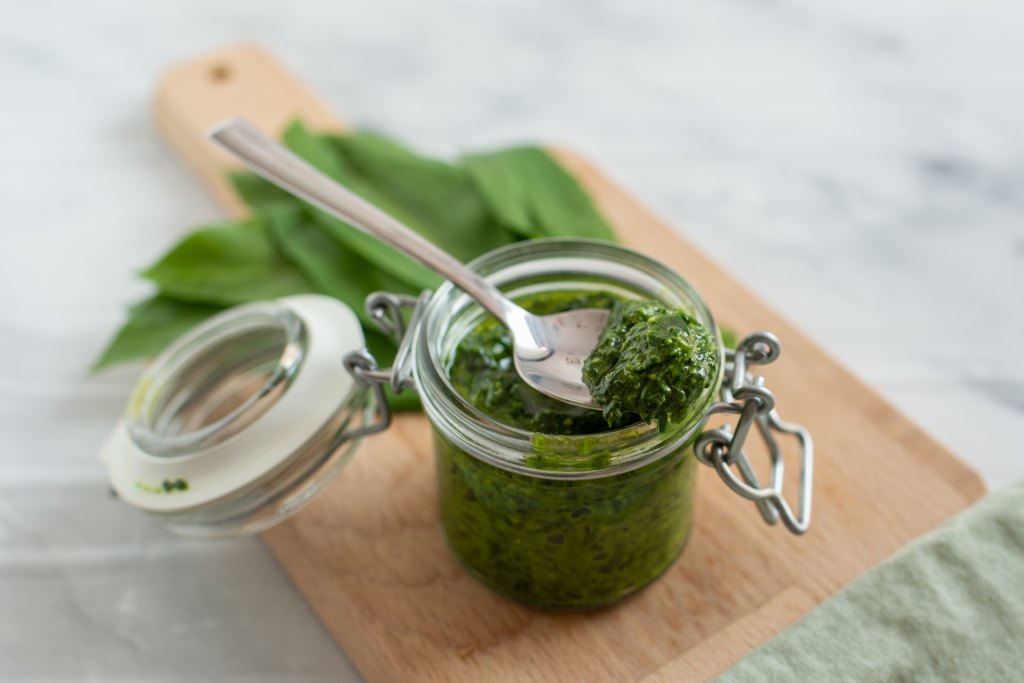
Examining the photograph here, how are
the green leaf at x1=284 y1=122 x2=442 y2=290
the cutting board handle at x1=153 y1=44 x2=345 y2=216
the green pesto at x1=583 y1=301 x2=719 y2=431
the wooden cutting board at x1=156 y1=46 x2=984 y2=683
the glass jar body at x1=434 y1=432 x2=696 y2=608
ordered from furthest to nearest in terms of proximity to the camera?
the cutting board handle at x1=153 y1=44 x2=345 y2=216
the green leaf at x1=284 y1=122 x2=442 y2=290
the wooden cutting board at x1=156 y1=46 x2=984 y2=683
the glass jar body at x1=434 y1=432 x2=696 y2=608
the green pesto at x1=583 y1=301 x2=719 y2=431

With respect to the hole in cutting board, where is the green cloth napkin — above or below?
above

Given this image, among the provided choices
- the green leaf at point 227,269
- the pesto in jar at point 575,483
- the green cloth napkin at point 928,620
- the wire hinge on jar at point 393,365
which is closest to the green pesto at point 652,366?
the pesto in jar at point 575,483

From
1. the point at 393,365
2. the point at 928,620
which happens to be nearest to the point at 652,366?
the point at 393,365

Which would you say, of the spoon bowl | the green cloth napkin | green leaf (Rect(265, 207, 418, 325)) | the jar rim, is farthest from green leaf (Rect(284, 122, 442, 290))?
the green cloth napkin

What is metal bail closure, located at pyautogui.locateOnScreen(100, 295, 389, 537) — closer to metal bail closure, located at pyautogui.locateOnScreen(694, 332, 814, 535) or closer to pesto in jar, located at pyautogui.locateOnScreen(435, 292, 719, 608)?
pesto in jar, located at pyautogui.locateOnScreen(435, 292, 719, 608)

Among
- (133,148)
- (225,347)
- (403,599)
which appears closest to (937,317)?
(403,599)

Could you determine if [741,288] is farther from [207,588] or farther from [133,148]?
[133,148]

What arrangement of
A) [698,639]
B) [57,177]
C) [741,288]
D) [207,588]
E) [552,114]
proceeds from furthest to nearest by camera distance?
1. [552,114]
2. [57,177]
3. [741,288]
4. [207,588]
5. [698,639]
